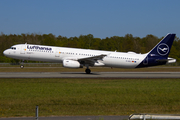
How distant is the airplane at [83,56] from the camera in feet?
114

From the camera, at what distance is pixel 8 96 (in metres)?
15.3

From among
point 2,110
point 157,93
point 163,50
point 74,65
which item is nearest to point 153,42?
point 163,50

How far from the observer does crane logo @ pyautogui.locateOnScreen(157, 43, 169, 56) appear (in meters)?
37.0

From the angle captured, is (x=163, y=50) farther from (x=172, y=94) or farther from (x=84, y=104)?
(x=84, y=104)

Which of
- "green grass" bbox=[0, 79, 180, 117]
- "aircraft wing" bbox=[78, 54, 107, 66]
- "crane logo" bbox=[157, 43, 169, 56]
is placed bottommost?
"green grass" bbox=[0, 79, 180, 117]

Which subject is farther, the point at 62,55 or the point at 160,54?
the point at 160,54

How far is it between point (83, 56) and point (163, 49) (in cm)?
1349

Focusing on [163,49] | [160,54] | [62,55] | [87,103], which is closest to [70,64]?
[62,55]

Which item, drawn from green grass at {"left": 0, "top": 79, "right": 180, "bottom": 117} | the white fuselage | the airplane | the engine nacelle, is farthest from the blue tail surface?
green grass at {"left": 0, "top": 79, "right": 180, "bottom": 117}

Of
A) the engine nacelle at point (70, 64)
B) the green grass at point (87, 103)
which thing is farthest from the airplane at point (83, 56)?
the green grass at point (87, 103)

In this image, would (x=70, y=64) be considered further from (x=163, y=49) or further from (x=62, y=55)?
(x=163, y=49)

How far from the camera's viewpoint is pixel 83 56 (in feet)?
117

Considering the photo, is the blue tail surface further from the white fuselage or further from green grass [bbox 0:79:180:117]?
green grass [bbox 0:79:180:117]

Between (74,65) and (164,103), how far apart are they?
68.7 feet
